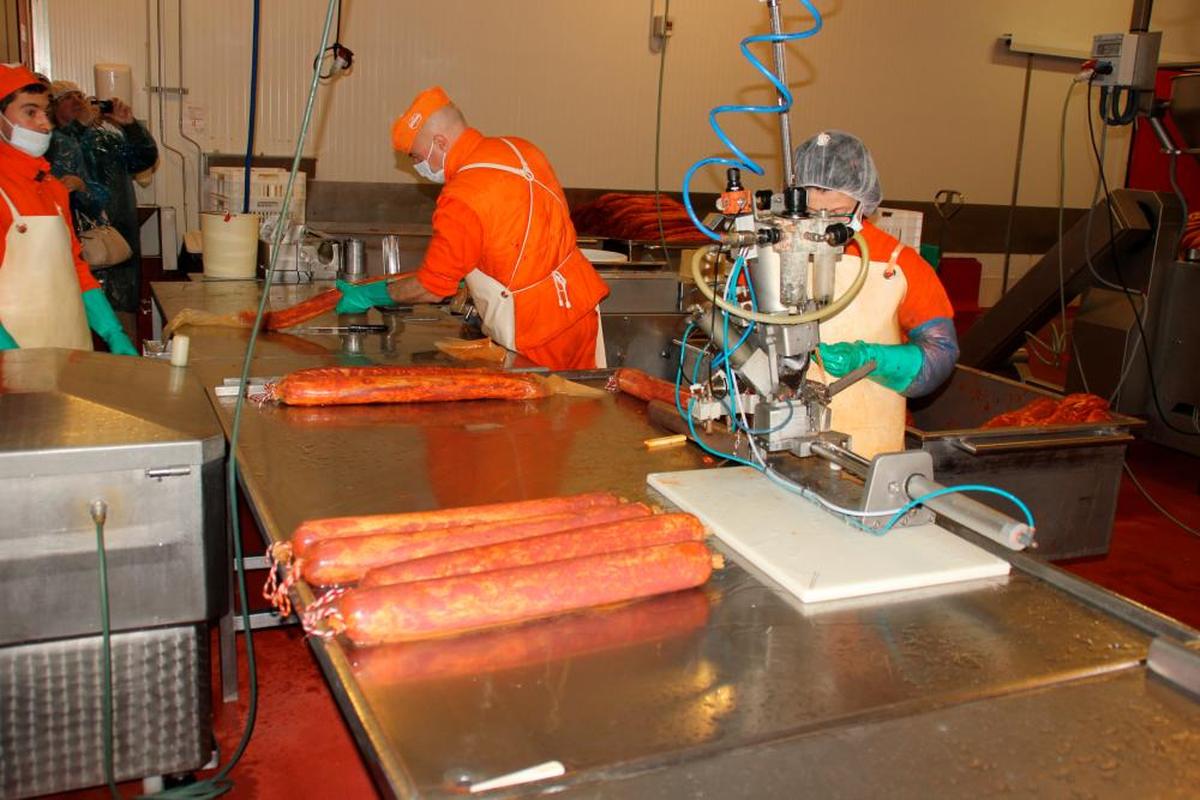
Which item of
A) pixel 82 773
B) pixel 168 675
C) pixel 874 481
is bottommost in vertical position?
pixel 82 773

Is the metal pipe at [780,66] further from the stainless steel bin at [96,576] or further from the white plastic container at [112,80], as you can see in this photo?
the white plastic container at [112,80]

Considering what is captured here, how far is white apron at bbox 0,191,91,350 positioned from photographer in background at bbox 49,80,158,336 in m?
1.69

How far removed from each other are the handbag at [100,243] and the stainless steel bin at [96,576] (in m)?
3.14

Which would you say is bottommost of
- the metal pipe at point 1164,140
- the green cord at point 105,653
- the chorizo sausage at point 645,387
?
the green cord at point 105,653

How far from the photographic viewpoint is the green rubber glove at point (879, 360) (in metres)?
2.12

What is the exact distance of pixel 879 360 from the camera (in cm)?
228

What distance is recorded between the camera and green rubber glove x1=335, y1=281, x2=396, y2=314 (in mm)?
3562

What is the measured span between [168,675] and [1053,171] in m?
10.3

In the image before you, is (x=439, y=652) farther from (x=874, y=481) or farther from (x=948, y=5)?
(x=948, y=5)

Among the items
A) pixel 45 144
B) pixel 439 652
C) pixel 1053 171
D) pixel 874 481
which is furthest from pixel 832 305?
pixel 1053 171

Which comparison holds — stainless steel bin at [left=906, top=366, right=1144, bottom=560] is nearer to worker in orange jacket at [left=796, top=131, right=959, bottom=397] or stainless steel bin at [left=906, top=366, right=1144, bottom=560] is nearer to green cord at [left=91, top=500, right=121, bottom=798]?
worker in orange jacket at [left=796, top=131, right=959, bottom=397]

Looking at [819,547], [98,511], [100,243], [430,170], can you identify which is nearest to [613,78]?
[100,243]

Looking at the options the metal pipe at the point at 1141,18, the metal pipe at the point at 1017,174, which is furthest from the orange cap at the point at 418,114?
the metal pipe at the point at 1017,174

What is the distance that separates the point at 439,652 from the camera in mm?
1256
